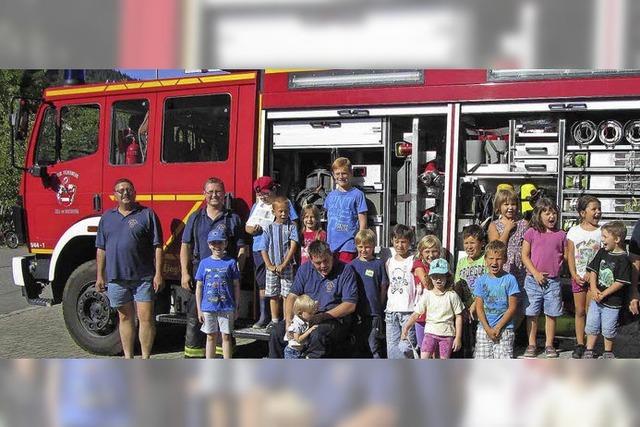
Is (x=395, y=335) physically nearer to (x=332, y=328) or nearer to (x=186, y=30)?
(x=332, y=328)

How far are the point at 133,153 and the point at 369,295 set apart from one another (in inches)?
108

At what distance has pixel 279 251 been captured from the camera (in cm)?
550

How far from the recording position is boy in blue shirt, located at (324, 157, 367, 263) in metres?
5.38

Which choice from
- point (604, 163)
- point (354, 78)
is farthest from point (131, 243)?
point (604, 163)

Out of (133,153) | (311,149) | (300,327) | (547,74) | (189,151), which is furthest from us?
(133,153)

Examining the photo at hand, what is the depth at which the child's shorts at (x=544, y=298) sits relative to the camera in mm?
4938

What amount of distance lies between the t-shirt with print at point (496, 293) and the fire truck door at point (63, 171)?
3.71 m

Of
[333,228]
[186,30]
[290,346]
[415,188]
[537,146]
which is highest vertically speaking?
[186,30]

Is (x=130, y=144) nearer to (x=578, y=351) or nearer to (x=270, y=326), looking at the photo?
(x=270, y=326)

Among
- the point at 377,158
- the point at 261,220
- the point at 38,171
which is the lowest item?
the point at 261,220

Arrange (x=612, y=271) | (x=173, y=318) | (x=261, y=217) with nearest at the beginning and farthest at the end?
(x=612, y=271) < (x=261, y=217) < (x=173, y=318)

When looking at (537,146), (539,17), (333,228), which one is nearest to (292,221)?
(333,228)

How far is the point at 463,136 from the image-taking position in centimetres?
528

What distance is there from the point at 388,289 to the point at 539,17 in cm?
226
